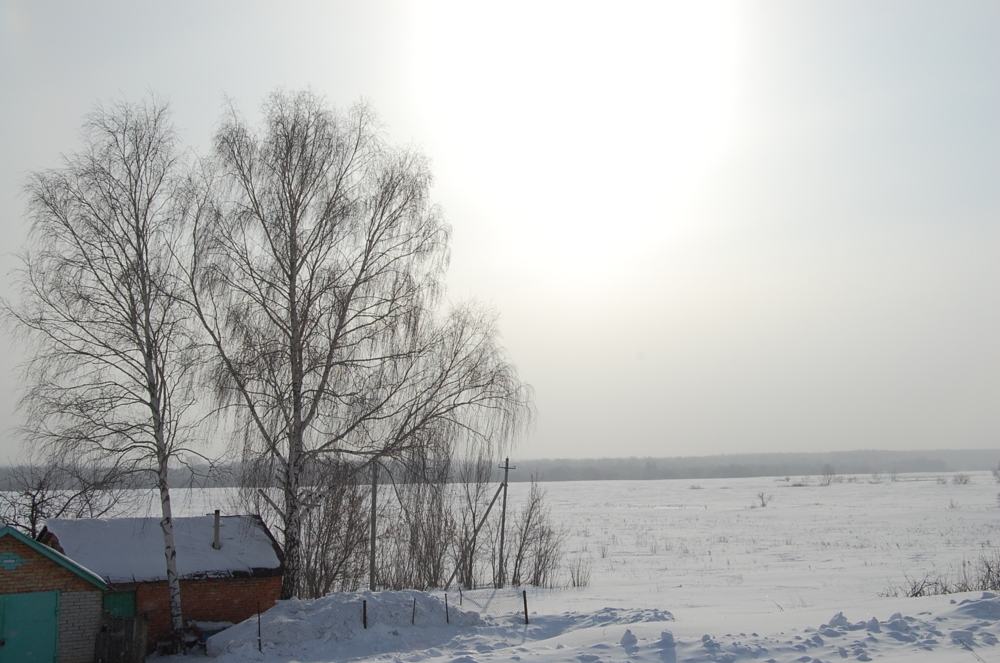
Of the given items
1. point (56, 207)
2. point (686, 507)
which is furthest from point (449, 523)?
point (686, 507)

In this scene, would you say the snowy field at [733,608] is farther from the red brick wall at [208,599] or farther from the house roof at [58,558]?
the house roof at [58,558]

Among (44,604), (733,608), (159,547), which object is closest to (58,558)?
(44,604)

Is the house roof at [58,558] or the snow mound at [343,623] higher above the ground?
the house roof at [58,558]

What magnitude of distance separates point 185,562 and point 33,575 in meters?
3.54

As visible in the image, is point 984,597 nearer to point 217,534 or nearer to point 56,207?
point 217,534

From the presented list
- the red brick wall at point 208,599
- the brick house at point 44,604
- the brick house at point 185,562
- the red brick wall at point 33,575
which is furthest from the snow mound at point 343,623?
the red brick wall at point 33,575

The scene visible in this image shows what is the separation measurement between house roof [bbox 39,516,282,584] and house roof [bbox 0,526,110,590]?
121 cm

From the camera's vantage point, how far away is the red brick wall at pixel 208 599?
1648 centimetres

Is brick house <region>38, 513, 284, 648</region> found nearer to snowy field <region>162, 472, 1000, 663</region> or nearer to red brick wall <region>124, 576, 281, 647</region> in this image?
red brick wall <region>124, 576, 281, 647</region>

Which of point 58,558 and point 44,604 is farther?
point 58,558

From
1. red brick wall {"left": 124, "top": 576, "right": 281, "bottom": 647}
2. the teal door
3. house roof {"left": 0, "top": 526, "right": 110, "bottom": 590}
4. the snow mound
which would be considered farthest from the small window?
the snow mound

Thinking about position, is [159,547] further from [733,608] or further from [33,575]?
[733,608]

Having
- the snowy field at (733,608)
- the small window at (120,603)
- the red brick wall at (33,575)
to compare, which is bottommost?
the snowy field at (733,608)

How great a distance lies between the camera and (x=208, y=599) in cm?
1748
